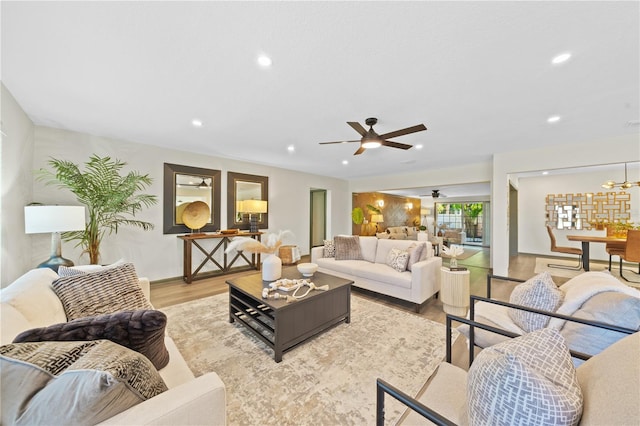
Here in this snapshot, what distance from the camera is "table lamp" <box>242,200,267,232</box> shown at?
5074 millimetres

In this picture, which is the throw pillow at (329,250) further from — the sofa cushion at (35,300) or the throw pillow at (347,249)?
the sofa cushion at (35,300)

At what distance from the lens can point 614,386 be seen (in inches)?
24.5

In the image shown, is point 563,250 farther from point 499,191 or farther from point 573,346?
point 573,346

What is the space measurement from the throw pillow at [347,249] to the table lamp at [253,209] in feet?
6.59

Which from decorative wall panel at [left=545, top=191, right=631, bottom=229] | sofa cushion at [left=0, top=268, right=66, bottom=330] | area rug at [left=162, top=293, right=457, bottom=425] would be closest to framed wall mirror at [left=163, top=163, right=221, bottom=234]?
area rug at [left=162, top=293, right=457, bottom=425]

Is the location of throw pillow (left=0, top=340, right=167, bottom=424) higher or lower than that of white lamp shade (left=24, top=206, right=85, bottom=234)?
lower

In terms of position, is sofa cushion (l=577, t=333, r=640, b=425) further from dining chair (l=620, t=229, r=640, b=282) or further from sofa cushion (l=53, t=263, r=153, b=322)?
dining chair (l=620, t=229, r=640, b=282)

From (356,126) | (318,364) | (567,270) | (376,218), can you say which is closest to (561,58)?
(356,126)

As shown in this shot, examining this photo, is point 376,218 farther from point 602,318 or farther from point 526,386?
point 526,386

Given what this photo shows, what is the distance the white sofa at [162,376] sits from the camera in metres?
0.77

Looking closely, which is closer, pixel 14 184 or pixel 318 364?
pixel 318 364

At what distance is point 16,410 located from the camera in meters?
0.65

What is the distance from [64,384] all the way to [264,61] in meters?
2.10

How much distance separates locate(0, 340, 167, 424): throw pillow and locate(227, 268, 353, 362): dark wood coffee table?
1302 millimetres
